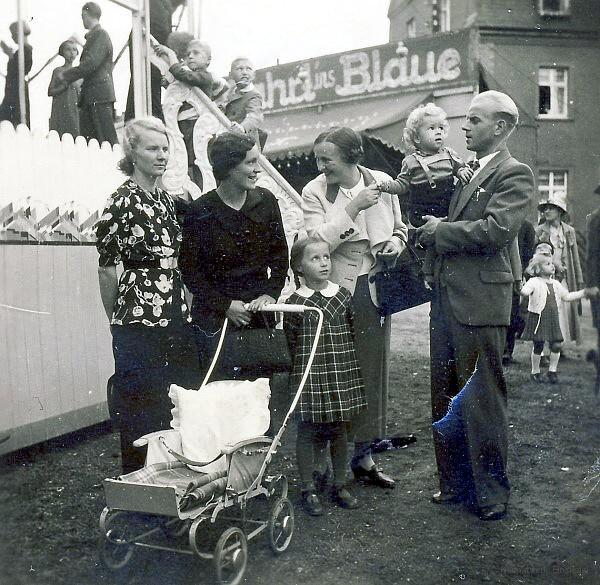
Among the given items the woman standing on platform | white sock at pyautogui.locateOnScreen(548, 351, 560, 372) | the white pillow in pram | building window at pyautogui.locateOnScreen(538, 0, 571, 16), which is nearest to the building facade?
building window at pyautogui.locateOnScreen(538, 0, 571, 16)

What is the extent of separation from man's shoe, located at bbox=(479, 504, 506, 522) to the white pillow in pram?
1193 mm

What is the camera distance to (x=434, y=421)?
369cm

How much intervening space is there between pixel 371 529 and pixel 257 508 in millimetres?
616

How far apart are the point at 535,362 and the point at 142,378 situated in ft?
7.62

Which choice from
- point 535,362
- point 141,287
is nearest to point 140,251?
point 141,287

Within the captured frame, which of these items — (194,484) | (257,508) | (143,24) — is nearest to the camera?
(194,484)

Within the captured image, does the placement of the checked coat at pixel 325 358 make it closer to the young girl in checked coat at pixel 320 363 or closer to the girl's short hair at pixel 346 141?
the young girl in checked coat at pixel 320 363

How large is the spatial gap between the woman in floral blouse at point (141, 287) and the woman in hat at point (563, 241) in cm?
187

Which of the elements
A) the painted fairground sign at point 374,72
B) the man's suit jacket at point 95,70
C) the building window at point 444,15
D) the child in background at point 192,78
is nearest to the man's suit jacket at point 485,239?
the painted fairground sign at point 374,72

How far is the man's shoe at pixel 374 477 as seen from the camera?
3.92 meters

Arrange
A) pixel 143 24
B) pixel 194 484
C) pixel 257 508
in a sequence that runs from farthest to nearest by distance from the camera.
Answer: pixel 143 24 < pixel 257 508 < pixel 194 484

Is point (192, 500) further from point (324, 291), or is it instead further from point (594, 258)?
point (594, 258)

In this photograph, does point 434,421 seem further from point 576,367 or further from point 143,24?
point 143,24

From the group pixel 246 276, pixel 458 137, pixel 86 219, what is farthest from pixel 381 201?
pixel 86 219
